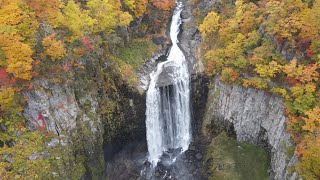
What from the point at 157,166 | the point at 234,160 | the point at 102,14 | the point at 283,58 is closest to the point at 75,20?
the point at 102,14

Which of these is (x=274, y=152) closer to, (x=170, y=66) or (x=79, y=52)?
(x=170, y=66)

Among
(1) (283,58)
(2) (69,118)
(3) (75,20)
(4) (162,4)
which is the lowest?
(2) (69,118)

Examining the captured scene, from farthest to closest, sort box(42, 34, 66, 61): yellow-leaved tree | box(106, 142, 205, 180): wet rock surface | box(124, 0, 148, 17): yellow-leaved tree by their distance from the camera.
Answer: box(124, 0, 148, 17): yellow-leaved tree → box(106, 142, 205, 180): wet rock surface → box(42, 34, 66, 61): yellow-leaved tree

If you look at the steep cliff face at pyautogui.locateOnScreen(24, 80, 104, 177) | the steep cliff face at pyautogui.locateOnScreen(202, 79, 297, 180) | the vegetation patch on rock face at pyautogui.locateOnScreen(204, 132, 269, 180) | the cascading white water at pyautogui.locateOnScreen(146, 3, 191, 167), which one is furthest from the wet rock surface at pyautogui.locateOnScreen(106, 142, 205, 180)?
the steep cliff face at pyautogui.locateOnScreen(202, 79, 297, 180)

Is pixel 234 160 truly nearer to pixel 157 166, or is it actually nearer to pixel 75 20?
pixel 157 166

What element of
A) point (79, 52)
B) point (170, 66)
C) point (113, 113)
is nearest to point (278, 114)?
point (170, 66)

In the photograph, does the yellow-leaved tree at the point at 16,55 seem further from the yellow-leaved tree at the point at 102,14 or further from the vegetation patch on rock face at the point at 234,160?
the vegetation patch on rock face at the point at 234,160

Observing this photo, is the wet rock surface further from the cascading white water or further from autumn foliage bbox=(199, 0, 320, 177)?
autumn foliage bbox=(199, 0, 320, 177)
